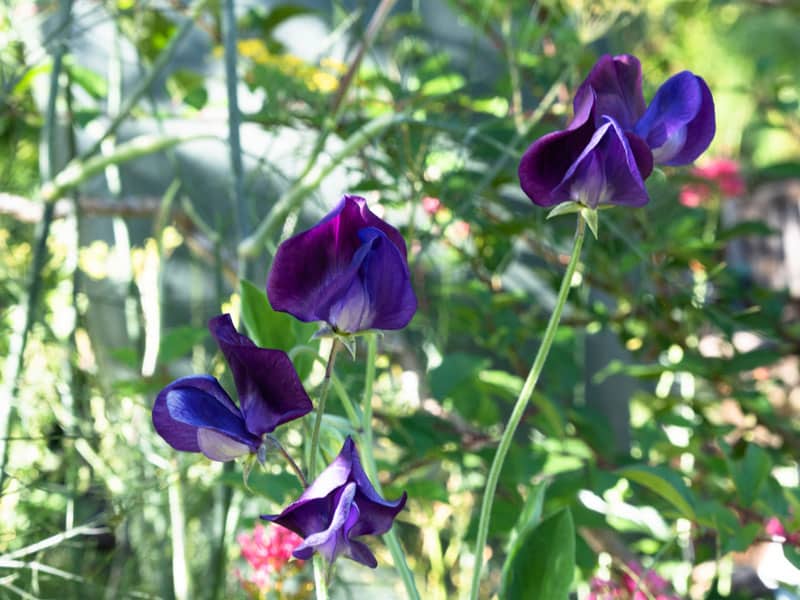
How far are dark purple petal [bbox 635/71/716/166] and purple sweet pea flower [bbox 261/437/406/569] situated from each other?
0.63 feet

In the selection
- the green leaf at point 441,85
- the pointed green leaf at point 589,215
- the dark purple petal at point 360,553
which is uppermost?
the green leaf at point 441,85

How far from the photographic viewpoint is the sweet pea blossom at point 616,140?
0.38 m

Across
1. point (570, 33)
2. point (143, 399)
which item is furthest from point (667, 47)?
point (143, 399)

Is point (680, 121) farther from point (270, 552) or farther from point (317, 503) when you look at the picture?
point (270, 552)

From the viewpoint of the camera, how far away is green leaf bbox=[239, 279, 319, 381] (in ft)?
1.61

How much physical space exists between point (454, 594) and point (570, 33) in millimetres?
770

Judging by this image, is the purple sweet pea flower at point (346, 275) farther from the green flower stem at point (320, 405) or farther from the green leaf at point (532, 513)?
the green leaf at point (532, 513)

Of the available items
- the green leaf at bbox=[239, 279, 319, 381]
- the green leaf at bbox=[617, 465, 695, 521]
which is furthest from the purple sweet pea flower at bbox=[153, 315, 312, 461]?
the green leaf at bbox=[617, 465, 695, 521]

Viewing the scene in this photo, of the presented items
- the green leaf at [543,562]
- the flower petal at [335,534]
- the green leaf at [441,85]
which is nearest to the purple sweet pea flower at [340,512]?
the flower petal at [335,534]

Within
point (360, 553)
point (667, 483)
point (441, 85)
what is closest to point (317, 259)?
point (360, 553)

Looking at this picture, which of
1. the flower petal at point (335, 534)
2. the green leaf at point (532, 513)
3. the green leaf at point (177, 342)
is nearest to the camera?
the flower petal at point (335, 534)

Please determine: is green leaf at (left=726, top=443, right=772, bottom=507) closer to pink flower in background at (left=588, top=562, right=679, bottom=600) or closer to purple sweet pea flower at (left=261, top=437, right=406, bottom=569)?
pink flower in background at (left=588, top=562, right=679, bottom=600)

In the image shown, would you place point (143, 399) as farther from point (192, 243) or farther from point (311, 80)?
point (311, 80)

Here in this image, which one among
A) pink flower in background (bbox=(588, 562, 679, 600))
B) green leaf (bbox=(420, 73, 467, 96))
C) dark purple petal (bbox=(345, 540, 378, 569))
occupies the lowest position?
pink flower in background (bbox=(588, 562, 679, 600))
